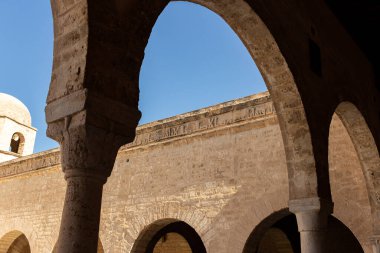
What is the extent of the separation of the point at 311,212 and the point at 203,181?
15.6 ft

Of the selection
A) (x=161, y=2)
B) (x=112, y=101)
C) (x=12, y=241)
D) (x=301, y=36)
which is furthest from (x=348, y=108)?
(x=12, y=241)

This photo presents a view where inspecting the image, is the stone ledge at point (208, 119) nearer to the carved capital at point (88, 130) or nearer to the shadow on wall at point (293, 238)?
the shadow on wall at point (293, 238)

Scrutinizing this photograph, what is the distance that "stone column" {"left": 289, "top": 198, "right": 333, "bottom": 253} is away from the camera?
456 centimetres

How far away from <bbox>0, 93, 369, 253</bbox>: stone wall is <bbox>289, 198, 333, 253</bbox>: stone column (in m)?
3.04

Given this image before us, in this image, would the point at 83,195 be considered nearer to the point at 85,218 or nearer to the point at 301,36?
the point at 85,218

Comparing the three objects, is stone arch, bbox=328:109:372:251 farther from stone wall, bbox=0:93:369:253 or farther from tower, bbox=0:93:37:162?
tower, bbox=0:93:37:162

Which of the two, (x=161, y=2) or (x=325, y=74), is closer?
(x=161, y=2)

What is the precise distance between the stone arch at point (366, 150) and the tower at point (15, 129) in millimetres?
18733

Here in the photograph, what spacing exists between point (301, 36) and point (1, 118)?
2029 centimetres

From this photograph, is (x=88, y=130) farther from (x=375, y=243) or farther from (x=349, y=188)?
(x=349, y=188)

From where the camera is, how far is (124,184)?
10.7 m

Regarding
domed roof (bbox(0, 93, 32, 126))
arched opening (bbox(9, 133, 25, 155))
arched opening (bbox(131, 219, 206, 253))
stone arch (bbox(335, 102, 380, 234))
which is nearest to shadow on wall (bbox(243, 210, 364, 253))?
arched opening (bbox(131, 219, 206, 253))

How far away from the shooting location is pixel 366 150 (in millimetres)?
6664

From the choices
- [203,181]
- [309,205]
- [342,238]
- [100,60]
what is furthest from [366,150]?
[100,60]
